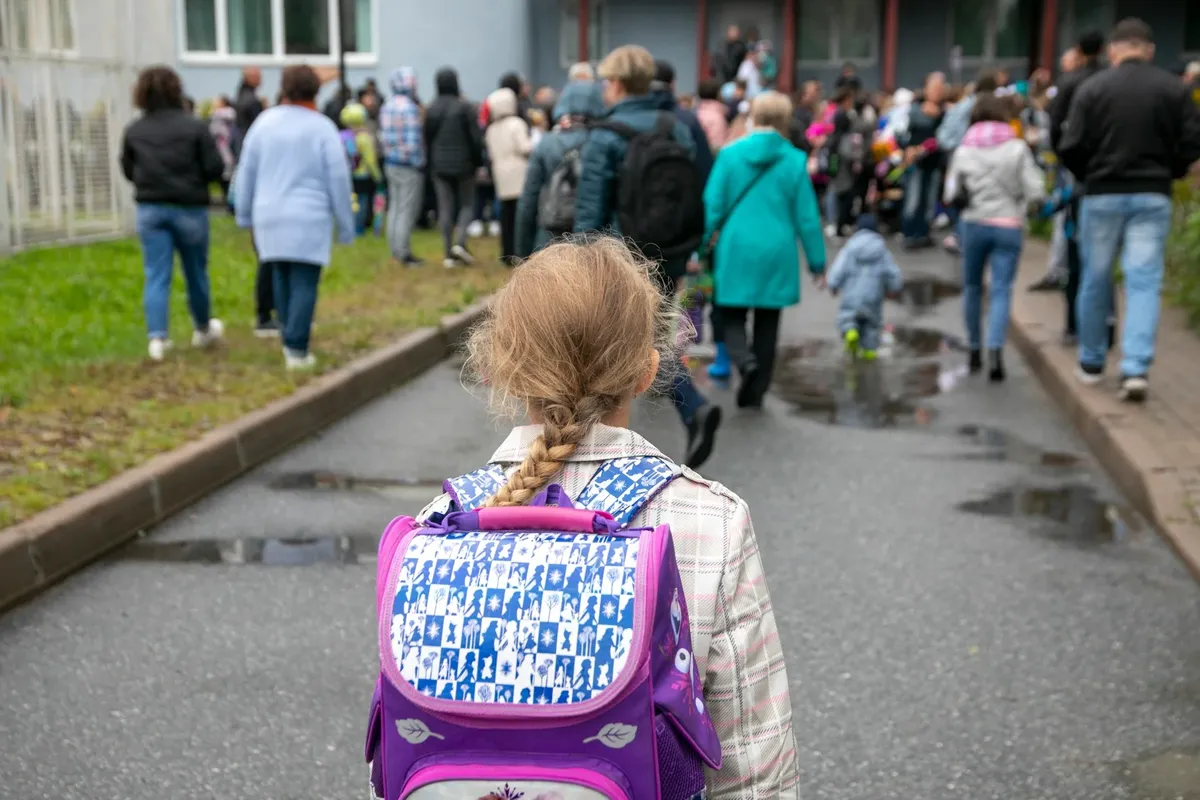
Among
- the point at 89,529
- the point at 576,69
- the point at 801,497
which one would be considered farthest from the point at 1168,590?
the point at 576,69

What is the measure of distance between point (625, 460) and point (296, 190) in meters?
7.83

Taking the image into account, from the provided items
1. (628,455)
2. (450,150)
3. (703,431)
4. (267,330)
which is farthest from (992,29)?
(628,455)

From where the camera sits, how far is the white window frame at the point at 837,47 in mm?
34156

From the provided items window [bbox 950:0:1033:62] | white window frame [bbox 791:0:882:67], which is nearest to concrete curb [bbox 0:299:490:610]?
Answer: white window frame [bbox 791:0:882:67]

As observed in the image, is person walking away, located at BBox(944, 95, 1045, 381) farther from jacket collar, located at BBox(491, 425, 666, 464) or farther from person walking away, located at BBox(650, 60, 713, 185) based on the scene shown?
jacket collar, located at BBox(491, 425, 666, 464)

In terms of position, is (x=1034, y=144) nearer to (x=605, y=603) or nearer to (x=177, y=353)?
(x=177, y=353)

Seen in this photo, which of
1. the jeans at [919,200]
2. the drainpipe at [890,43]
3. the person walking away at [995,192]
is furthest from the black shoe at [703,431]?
the drainpipe at [890,43]

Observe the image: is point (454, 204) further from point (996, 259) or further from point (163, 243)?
point (996, 259)

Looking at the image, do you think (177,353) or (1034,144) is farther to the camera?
(1034,144)

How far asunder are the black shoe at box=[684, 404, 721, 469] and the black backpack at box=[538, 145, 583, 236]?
137cm

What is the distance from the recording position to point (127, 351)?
10594 mm

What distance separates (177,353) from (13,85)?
676cm

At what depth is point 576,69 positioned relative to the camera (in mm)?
16875

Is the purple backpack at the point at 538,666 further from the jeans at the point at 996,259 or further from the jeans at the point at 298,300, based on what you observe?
the jeans at the point at 996,259
